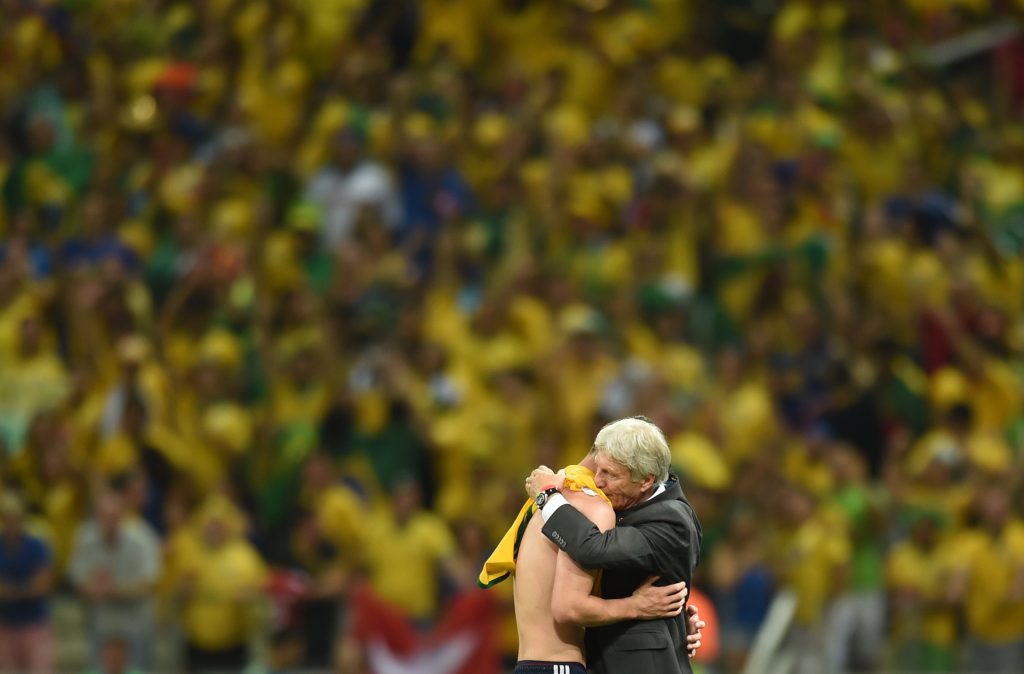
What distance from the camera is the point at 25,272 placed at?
43.6 feet

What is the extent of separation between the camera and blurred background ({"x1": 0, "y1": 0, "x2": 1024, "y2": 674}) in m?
11.3

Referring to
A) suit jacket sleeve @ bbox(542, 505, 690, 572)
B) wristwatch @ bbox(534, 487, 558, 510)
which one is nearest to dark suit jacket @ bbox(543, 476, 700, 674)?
suit jacket sleeve @ bbox(542, 505, 690, 572)

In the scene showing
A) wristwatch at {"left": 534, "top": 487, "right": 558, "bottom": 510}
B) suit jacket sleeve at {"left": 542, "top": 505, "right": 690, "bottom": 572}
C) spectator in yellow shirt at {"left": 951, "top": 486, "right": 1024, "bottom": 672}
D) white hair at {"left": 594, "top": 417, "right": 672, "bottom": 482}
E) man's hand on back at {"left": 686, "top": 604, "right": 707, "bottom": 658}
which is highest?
white hair at {"left": 594, "top": 417, "right": 672, "bottom": 482}

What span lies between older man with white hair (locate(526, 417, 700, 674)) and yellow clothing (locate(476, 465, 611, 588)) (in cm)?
5

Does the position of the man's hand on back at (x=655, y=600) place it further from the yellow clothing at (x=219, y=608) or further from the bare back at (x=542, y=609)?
the yellow clothing at (x=219, y=608)

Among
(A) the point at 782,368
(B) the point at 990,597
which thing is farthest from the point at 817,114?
(B) the point at 990,597

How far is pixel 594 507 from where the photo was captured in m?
6.12

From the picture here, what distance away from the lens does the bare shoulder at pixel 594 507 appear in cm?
608

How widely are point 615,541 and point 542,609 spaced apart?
1.41ft

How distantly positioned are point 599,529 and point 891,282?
26.7 feet

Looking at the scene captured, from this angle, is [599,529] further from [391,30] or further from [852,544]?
[391,30]

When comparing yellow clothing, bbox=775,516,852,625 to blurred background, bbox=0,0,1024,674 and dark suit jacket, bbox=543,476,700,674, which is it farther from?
dark suit jacket, bbox=543,476,700,674

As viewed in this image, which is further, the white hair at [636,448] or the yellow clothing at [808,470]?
the yellow clothing at [808,470]

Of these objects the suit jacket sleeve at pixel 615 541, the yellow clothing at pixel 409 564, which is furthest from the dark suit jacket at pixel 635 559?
the yellow clothing at pixel 409 564
